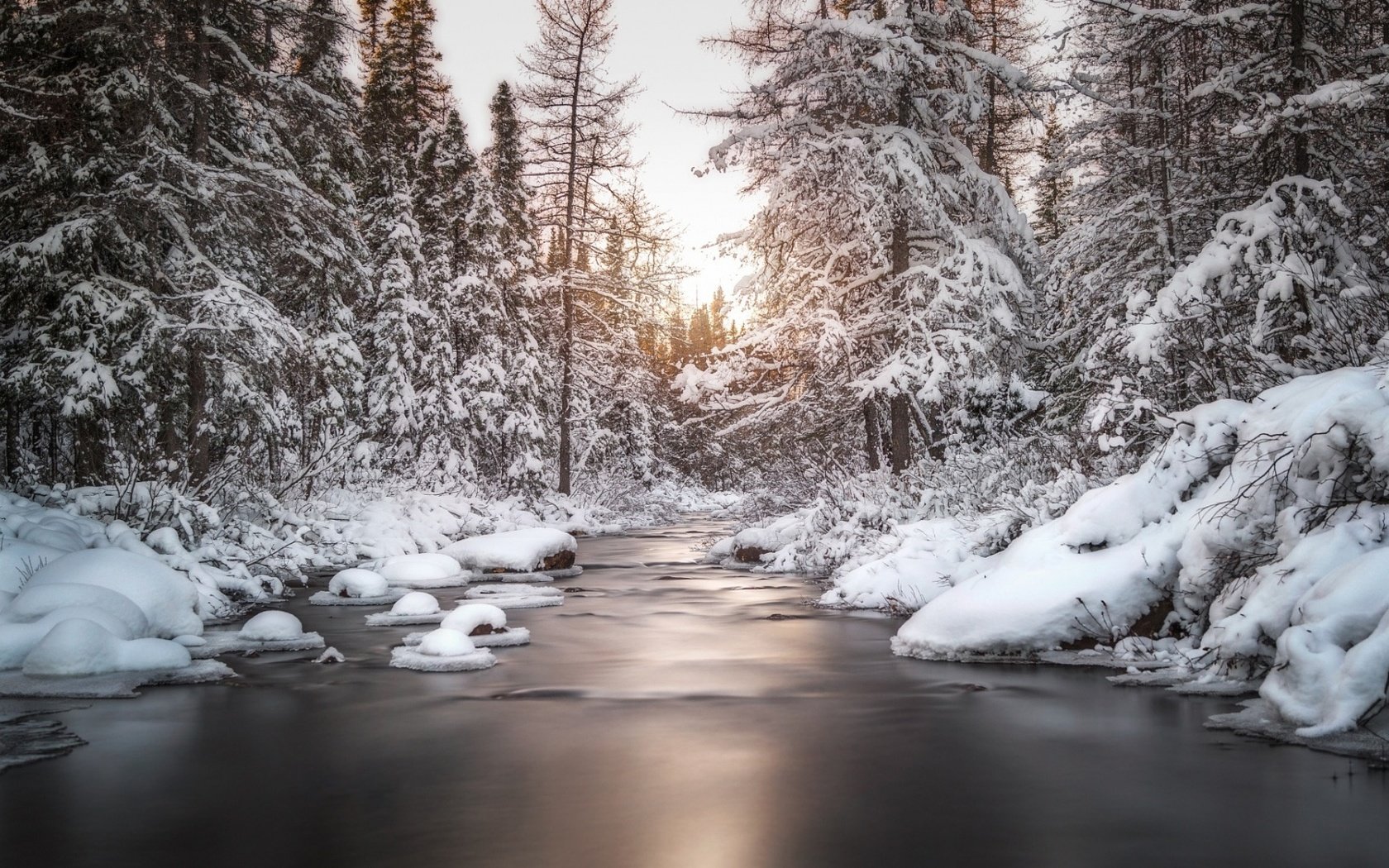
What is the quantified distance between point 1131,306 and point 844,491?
16.2 feet

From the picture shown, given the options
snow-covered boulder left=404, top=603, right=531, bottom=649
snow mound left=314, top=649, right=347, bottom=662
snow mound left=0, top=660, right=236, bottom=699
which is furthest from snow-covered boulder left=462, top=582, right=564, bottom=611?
snow mound left=0, top=660, right=236, bottom=699

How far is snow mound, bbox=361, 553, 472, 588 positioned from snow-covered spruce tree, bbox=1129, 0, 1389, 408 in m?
9.36

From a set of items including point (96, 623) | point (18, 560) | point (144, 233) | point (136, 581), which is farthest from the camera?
point (144, 233)

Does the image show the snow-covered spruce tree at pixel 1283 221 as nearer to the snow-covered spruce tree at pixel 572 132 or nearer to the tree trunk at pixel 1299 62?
the tree trunk at pixel 1299 62

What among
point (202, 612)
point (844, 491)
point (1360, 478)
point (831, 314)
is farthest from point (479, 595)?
point (1360, 478)

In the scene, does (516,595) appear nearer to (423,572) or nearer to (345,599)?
(345,599)

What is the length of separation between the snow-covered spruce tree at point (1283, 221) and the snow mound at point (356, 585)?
9.04 metres

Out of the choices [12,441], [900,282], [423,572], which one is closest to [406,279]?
[12,441]

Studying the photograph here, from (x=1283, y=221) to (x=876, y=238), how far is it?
5596 mm

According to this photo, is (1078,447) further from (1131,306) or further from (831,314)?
(831,314)

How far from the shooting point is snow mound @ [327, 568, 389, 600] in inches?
475

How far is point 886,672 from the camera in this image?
773cm

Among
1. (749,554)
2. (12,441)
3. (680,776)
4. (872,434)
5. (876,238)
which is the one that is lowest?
(680,776)

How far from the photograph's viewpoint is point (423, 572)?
14.1 meters
